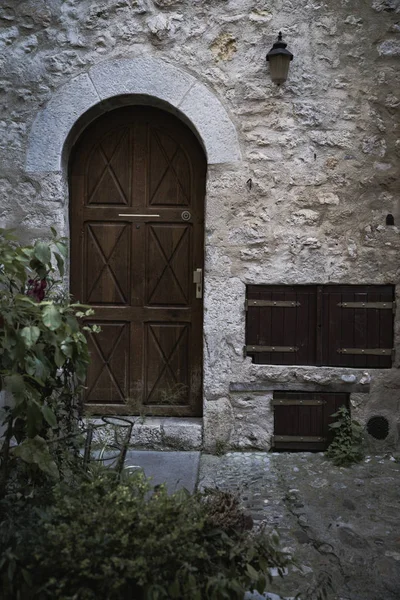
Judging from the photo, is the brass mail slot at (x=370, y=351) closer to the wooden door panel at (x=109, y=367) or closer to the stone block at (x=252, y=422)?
the stone block at (x=252, y=422)


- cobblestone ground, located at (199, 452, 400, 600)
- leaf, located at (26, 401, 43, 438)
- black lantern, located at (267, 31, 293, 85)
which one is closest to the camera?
leaf, located at (26, 401, 43, 438)

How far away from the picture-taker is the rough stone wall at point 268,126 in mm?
4008

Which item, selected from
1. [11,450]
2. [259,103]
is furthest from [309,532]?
[259,103]

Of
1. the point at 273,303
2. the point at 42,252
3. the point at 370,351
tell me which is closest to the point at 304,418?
the point at 370,351

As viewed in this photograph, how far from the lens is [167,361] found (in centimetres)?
433

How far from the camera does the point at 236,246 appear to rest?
4.07 metres

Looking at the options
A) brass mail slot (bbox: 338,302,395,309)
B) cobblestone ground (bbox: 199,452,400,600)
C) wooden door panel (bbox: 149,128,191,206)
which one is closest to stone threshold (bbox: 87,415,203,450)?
cobblestone ground (bbox: 199,452,400,600)

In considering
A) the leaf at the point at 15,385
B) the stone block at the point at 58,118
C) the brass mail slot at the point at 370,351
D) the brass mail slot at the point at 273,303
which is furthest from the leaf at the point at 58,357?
the brass mail slot at the point at 370,351

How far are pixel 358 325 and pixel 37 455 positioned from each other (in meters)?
2.53

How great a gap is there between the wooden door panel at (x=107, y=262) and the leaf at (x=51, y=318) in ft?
7.11

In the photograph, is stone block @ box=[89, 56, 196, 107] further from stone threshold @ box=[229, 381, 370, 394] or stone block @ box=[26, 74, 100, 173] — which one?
stone threshold @ box=[229, 381, 370, 394]

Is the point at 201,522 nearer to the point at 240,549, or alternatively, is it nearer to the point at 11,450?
the point at 240,549

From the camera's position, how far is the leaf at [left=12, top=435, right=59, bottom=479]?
88.0 inches

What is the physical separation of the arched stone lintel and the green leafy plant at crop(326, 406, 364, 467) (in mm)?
1871
